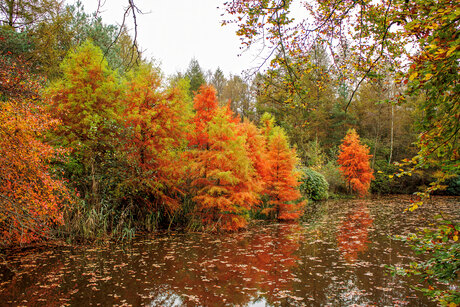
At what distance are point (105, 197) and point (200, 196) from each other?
2.97 meters

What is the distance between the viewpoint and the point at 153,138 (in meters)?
9.22

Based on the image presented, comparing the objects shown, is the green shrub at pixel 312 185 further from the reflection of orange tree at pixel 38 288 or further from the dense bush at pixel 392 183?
the reflection of orange tree at pixel 38 288

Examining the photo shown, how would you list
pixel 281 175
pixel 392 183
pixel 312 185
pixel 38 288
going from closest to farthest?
pixel 38 288, pixel 281 175, pixel 312 185, pixel 392 183

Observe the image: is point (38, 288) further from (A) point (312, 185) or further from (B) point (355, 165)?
(B) point (355, 165)

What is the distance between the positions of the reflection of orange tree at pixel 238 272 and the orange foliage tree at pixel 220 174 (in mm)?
1378

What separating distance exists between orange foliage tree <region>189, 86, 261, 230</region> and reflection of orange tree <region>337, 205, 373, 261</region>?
317cm

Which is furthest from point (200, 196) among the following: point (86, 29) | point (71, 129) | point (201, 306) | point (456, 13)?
point (86, 29)

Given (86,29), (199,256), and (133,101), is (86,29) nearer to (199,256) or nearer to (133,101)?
(133,101)

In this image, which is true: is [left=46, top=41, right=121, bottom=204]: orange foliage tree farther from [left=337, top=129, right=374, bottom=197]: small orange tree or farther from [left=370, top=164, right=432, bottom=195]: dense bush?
[left=370, top=164, right=432, bottom=195]: dense bush

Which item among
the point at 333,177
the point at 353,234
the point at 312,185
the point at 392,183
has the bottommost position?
the point at 353,234

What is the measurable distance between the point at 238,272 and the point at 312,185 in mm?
14455

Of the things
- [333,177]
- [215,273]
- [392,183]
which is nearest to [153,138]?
[215,273]

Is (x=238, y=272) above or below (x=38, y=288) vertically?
below

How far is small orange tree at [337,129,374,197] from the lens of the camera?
2191 cm
